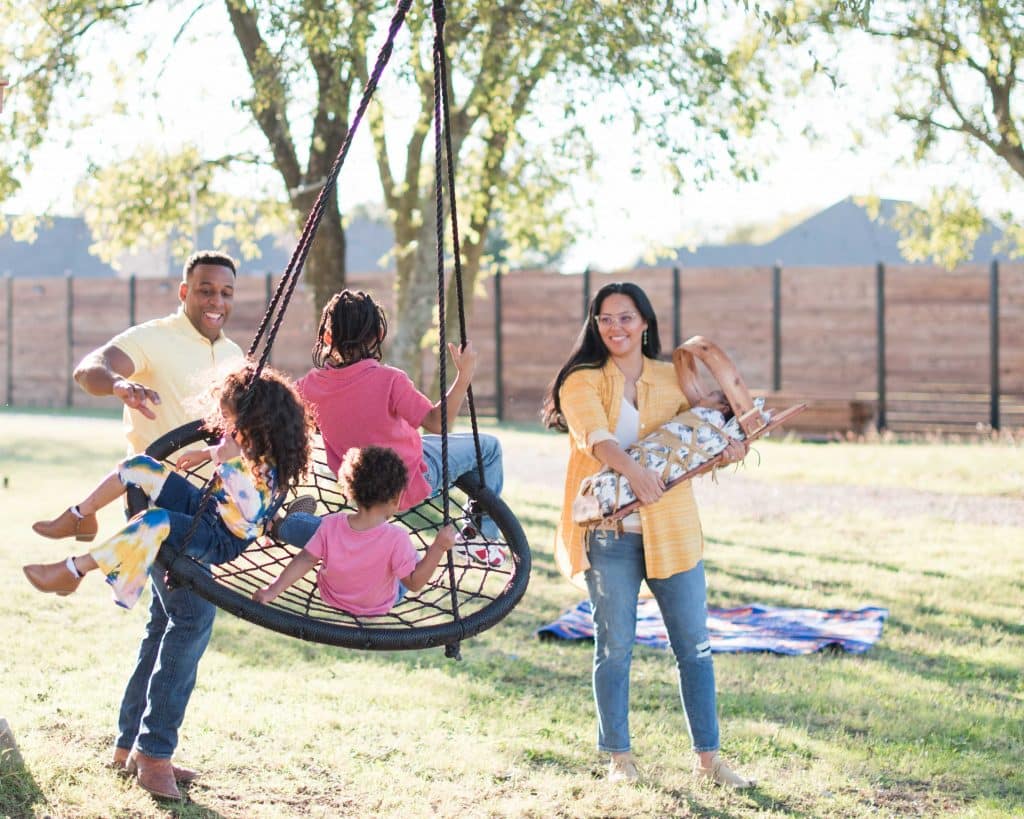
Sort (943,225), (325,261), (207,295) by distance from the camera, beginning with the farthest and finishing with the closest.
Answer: (943,225) → (325,261) → (207,295)

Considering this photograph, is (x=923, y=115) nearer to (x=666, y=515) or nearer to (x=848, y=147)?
(x=848, y=147)

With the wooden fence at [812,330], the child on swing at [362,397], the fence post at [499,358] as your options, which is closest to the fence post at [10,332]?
the wooden fence at [812,330]

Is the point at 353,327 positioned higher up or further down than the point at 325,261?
further down

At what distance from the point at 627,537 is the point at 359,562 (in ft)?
2.51

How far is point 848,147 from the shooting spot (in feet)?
35.0

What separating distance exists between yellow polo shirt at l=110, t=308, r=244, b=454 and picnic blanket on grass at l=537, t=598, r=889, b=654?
2.19 m

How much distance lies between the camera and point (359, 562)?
3.38m

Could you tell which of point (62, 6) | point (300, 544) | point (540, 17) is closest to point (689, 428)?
point (300, 544)

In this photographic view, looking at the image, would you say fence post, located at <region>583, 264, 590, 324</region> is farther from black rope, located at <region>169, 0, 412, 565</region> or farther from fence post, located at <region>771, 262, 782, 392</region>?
black rope, located at <region>169, 0, 412, 565</region>

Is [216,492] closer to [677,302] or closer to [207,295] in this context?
[207,295]

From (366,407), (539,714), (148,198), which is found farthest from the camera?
(148,198)

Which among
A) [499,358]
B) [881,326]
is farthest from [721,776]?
[499,358]

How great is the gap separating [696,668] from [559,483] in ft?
25.2

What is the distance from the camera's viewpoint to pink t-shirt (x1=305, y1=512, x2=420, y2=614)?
11.1 ft
